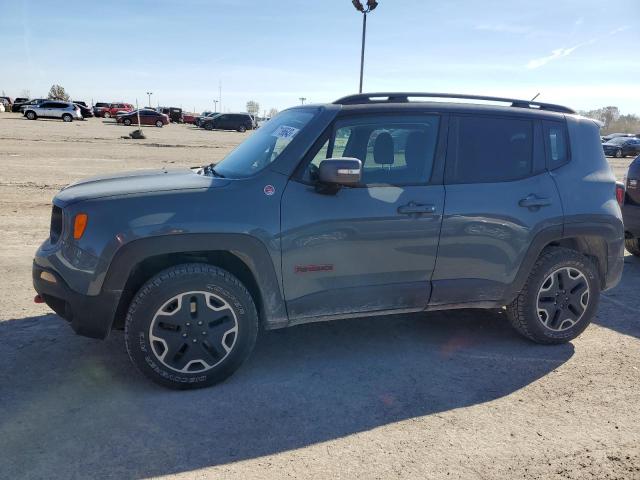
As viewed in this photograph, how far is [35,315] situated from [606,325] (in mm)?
5116

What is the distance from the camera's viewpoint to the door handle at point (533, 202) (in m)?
3.93

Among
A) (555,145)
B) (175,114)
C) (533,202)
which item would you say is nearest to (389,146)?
(533,202)

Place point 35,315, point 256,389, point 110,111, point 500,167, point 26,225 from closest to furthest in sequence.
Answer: point 256,389
point 500,167
point 35,315
point 26,225
point 110,111

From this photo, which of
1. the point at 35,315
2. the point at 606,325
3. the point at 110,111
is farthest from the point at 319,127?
the point at 110,111

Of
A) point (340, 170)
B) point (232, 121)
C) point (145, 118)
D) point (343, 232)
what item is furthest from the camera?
point (232, 121)

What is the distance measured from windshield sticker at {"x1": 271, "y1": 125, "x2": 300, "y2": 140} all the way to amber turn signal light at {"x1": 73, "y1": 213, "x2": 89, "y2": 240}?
1.44m

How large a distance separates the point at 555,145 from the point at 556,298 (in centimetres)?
124

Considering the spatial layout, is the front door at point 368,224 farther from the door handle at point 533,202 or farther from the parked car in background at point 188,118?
the parked car in background at point 188,118

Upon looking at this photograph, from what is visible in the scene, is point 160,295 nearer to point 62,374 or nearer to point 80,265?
→ point 80,265

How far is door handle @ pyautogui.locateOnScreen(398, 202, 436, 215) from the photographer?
11.9 feet

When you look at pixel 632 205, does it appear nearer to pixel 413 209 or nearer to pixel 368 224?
pixel 413 209

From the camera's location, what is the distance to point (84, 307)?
10.4 feet

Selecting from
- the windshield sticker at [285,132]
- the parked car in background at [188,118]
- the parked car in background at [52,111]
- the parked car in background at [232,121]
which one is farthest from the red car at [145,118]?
the windshield sticker at [285,132]

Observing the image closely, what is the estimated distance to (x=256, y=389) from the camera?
11.3ft
